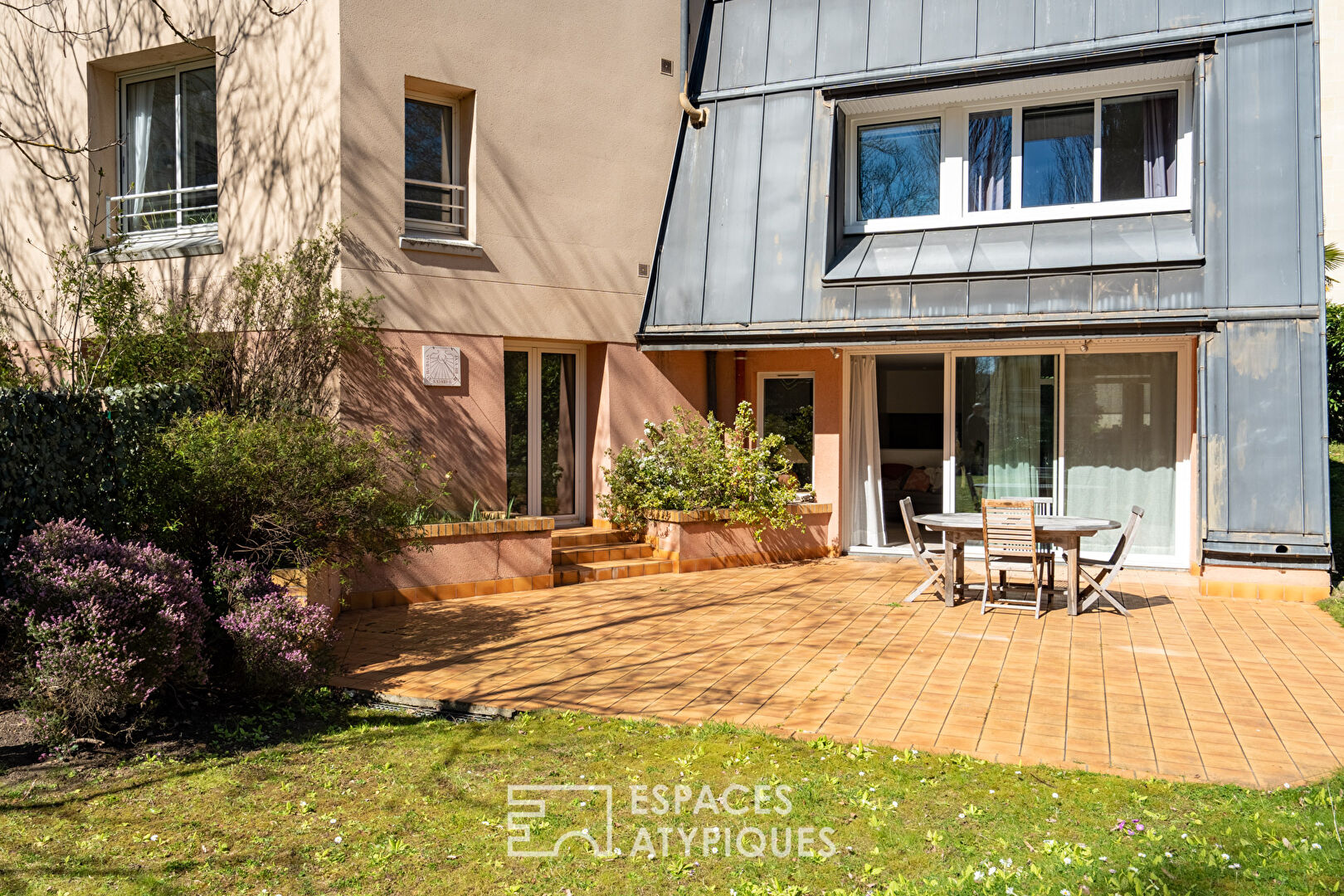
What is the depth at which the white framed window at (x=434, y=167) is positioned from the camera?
1113 centimetres

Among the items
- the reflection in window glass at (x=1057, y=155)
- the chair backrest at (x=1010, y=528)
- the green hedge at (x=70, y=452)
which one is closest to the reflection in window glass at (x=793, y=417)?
the reflection in window glass at (x=1057, y=155)

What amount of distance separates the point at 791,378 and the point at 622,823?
9.33 metres

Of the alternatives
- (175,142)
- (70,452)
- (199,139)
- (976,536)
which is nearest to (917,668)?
(976,536)

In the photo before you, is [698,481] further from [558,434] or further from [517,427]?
[517,427]

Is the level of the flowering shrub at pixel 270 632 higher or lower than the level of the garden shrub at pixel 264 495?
lower

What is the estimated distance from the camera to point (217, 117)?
36.3 ft

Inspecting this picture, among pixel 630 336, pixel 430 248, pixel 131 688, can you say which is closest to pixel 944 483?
pixel 630 336

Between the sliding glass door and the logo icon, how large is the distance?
696 centimetres

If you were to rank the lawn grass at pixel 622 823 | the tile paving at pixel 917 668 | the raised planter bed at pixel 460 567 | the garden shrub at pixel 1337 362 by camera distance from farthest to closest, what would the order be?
the garden shrub at pixel 1337 362 < the raised planter bed at pixel 460 567 < the tile paving at pixel 917 668 < the lawn grass at pixel 622 823

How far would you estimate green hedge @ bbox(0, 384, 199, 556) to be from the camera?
5836mm

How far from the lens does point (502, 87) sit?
37.5 ft

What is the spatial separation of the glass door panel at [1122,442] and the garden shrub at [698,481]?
129 inches

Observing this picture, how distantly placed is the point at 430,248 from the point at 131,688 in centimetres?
635

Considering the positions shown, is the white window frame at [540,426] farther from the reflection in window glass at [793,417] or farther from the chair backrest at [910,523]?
the chair backrest at [910,523]
